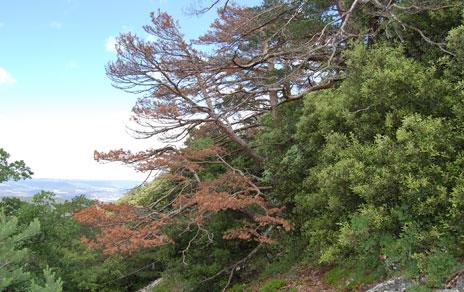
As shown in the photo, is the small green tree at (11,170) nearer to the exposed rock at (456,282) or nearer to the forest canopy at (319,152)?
the forest canopy at (319,152)

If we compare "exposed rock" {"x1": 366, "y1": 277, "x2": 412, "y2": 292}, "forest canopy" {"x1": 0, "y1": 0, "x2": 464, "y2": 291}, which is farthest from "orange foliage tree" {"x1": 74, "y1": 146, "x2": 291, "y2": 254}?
"exposed rock" {"x1": 366, "y1": 277, "x2": 412, "y2": 292}

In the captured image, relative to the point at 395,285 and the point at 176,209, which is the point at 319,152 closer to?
the point at 395,285

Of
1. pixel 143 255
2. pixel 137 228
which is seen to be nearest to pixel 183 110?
pixel 137 228

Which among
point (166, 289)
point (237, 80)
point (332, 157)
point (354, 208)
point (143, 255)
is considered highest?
point (237, 80)

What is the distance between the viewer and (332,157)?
24.6ft

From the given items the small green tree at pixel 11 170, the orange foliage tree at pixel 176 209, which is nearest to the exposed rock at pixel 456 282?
the orange foliage tree at pixel 176 209

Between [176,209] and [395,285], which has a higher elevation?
[176,209]

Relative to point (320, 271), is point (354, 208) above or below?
above

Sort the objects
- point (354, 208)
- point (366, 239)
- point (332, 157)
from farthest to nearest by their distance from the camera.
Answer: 1. point (332, 157)
2. point (354, 208)
3. point (366, 239)

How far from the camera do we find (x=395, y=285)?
6.05m

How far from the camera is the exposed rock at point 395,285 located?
5.88 meters

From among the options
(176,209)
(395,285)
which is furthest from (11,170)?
(395,285)

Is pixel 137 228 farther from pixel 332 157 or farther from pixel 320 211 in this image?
pixel 332 157

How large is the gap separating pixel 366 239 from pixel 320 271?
11.8ft
